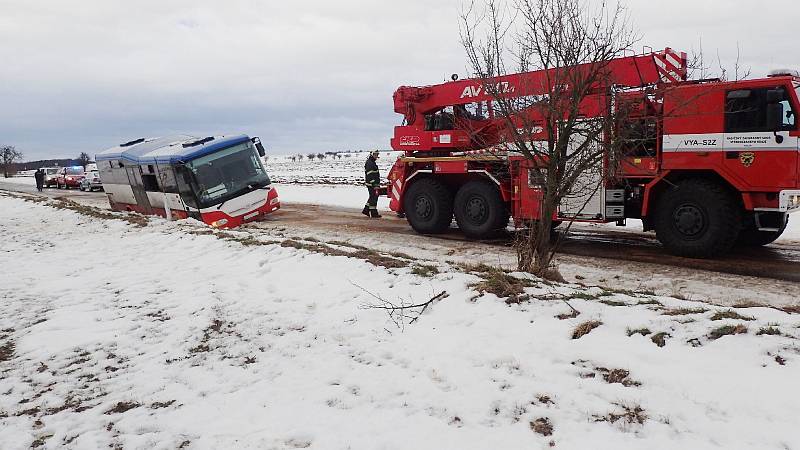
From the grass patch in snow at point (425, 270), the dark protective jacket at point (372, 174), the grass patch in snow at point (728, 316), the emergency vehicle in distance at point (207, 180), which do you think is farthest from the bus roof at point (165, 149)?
the grass patch in snow at point (728, 316)

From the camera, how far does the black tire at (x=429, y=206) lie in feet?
37.9

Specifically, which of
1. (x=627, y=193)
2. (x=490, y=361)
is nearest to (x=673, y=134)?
(x=627, y=193)

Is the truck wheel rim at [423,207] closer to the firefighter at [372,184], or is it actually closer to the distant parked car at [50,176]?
the firefighter at [372,184]

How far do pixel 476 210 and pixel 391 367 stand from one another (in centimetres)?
683

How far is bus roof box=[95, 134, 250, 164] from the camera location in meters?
14.5

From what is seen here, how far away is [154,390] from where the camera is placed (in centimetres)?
458

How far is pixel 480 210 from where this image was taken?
1083cm

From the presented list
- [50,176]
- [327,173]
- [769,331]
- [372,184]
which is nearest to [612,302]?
[769,331]

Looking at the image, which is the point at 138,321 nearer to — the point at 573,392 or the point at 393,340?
the point at 393,340

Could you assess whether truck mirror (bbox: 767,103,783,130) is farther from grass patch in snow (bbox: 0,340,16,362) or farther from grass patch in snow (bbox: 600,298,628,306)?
grass patch in snow (bbox: 0,340,16,362)

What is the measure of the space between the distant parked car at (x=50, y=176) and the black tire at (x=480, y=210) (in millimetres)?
40584

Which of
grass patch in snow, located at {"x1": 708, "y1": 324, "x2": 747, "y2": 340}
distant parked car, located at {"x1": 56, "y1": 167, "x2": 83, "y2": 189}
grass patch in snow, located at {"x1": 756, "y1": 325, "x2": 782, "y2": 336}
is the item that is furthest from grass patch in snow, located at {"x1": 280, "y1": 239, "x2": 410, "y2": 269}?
distant parked car, located at {"x1": 56, "y1": 167, "x2": 83, "y2": 189}

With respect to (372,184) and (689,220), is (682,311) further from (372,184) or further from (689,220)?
(372,184)

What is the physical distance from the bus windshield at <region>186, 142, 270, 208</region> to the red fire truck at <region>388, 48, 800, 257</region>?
285 inches
